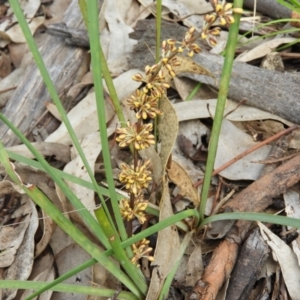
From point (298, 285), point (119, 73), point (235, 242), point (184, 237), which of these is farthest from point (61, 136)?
point (298, 285)

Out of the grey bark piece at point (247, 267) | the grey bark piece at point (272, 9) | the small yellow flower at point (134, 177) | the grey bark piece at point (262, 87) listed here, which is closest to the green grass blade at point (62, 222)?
the small yellow flower at point (134, 177)

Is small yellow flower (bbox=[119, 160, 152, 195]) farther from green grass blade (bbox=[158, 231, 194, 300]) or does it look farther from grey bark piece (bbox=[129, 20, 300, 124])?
grey bark piece (bbox=[129, 20, 300, 124])

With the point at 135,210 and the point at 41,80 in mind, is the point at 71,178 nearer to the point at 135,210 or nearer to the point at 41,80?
the point at 135,210

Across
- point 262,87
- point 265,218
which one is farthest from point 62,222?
point 262,87

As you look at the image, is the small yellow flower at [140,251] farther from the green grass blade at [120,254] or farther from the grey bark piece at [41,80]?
the grey bark piece at [41,80]

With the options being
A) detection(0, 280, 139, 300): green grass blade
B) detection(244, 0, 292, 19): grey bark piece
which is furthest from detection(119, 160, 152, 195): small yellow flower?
detection(244, 0, 292, 19): grey bark piece

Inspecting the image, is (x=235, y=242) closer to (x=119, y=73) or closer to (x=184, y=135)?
(x=184, y=135)
